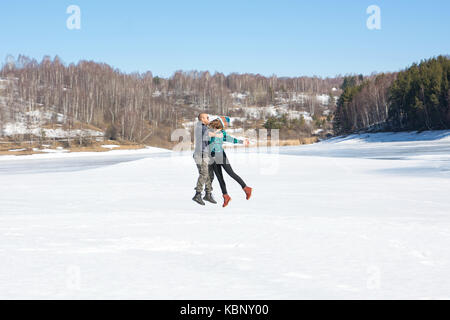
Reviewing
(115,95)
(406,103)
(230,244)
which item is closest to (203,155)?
(230,244)

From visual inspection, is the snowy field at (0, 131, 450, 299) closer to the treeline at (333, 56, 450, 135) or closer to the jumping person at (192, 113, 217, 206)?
the jumping person at (192, 113, 217, 206)

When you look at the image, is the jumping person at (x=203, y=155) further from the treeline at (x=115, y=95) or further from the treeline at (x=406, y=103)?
the treeline at (x=115, y=95)

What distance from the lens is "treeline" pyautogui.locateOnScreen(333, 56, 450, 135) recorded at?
62375mm

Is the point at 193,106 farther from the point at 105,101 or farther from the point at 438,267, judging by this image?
the point at 438,267

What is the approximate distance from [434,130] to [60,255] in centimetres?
5990

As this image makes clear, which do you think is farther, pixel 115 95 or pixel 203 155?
pixel 115 95

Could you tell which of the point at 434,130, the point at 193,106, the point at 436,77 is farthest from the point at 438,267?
the point at 193,106

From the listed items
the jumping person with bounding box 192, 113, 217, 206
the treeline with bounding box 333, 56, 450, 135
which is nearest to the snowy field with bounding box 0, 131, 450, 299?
the jumping person with bounding box 192, 113, 217, 206

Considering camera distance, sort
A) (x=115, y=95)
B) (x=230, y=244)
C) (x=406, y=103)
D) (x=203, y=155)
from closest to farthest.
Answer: (x=230, y=244) < (x=203, y=155) < (x=406, y=103) < (x=115, y=95)

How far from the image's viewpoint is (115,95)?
111750 mm

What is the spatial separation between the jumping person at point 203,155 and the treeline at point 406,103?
5679 cm

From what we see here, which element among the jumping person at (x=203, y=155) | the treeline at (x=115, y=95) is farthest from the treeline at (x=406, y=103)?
the jumping person at (x=203, y=155)

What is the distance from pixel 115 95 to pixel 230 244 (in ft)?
362

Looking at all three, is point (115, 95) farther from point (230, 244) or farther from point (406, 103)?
point (230, 244)
